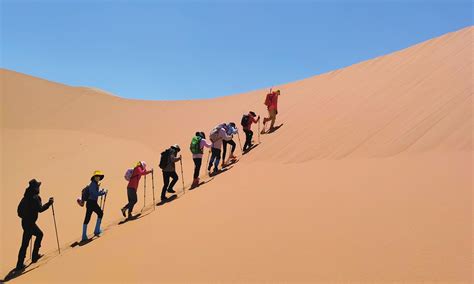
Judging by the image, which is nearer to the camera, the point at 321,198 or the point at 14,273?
the point at 321,198

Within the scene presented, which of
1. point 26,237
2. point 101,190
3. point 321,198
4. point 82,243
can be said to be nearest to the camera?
point 321,198

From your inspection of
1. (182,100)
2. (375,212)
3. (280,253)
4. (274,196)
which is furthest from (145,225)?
(182,100)

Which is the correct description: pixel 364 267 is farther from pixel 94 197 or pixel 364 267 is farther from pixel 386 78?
pixel 386 78

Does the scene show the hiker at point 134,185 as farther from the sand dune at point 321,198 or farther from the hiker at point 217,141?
the hiker at point 217,141

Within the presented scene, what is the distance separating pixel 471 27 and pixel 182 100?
52.8ft

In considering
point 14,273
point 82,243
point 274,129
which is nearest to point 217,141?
point 274,129

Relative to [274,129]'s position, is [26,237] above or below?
below

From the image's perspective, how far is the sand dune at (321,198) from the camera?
3508mm

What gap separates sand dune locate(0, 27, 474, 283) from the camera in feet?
11.5

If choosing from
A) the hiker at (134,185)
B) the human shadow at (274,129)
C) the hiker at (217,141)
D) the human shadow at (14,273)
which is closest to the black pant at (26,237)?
the human shadow at (14,273)

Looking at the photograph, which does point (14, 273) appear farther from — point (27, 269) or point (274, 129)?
point (274, 129)

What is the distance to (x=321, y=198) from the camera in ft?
16.5

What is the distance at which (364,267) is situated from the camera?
10.6 ft

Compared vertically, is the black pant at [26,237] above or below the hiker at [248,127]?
below
